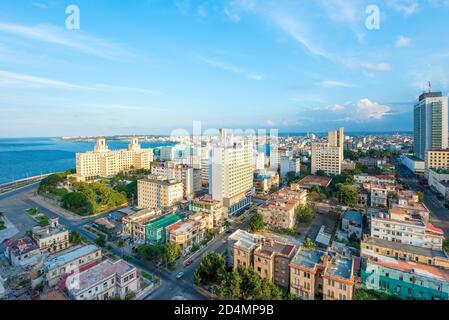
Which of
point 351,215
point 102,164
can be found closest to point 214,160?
point 351,215

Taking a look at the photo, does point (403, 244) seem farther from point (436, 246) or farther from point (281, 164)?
point (281, 164)

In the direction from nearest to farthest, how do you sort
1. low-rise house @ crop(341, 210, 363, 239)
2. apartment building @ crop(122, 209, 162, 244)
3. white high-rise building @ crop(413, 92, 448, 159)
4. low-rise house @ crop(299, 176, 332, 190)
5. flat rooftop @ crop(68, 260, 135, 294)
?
flat rooftop @ crop(68, 260, 135, 294)
low-rise house @ crop(341, 210, 363, 239)
apartment building @ crop(122, 209, 162, 244)
low-rise house @ crop(299, 176, 332, 190)
white high-rise building @ crop(413, 92, 448, 159)

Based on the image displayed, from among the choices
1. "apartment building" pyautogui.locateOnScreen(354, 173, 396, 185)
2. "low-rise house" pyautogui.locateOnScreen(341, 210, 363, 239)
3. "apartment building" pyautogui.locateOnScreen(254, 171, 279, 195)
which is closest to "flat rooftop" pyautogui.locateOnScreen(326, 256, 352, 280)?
"low-rise house" pyautogui.locateOnScreen(341, 210, 363, 239)

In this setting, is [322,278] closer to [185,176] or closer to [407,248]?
[407,248]

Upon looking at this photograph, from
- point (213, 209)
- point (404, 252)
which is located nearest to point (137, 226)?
point (213, 209)

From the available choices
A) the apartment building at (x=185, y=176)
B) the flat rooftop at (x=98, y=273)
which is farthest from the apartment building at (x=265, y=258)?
the apartment building at (x=185, y=176)

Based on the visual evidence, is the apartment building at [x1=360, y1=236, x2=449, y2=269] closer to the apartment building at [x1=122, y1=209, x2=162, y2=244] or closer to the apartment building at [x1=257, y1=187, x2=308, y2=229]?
the apartment building at [x1=257, y1=187, x2=308, y2=229]

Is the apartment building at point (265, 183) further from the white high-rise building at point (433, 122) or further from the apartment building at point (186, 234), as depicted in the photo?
the white high-rise building at point (433, 122)
